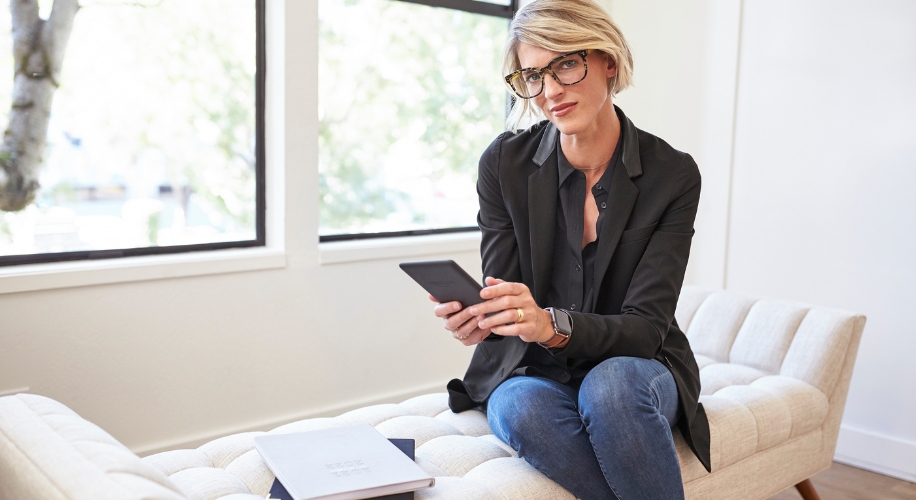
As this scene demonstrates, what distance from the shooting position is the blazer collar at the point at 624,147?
5.46ft

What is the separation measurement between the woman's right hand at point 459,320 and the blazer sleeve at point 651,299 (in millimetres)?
172

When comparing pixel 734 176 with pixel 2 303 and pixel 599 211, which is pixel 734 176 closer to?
pixel 599 211

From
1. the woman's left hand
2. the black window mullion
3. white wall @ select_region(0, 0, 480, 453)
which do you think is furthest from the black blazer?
the black window mullion

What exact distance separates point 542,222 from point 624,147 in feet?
0.81

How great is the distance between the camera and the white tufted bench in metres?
1.10

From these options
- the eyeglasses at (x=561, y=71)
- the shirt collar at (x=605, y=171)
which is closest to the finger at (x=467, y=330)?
Result: the shirt collar at (x=605, y=171)

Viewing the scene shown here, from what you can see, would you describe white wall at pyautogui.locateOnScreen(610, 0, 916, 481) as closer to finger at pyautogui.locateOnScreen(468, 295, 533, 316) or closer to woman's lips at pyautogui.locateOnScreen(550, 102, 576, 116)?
woman's lips at pyautogui.locateOnScreen(550, 102, 576, 116)

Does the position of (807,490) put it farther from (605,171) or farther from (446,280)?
(446,280)

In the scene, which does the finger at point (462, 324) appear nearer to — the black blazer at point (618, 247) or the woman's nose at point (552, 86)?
the black blazer at point (618, 247)

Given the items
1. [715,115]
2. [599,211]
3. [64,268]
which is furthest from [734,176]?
[64,268]

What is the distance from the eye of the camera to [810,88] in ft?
9.27

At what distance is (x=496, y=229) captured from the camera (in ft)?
5.72

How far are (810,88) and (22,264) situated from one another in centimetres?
272

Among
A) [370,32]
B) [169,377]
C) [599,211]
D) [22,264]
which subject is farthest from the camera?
[370,32]
